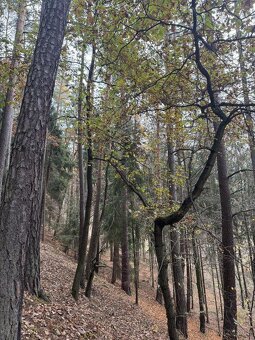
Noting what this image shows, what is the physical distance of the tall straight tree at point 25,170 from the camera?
258cm

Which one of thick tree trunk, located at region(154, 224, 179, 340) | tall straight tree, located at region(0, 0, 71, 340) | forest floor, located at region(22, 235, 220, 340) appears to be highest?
tall straight tree, located at region(0, 0, 71, 340)

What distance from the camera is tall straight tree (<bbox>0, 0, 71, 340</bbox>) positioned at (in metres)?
2.58

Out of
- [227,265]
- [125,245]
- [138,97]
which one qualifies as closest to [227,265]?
[227,265]

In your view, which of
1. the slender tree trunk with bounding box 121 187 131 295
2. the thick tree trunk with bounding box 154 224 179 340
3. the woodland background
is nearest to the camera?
the woodland background

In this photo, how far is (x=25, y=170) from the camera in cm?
288

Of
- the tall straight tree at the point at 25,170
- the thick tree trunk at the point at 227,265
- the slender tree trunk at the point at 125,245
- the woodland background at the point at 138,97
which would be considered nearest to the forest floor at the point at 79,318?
the woodland background at the point at 138,97

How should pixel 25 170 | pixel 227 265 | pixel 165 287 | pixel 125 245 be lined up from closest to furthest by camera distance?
pixel 25 170 < pixel 165 287 < pixel 227 265 < pixel 125 245

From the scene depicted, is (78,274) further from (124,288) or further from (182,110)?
(124,288)

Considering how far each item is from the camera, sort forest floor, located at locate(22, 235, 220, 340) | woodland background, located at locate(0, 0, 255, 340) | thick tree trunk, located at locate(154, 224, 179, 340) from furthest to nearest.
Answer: thick tree trunk, located at locate(154, 224, 179, 340), forest floor, located at locate(22, 235, 220, 340), woodland background, located at locate(0, 0, 255, 340)

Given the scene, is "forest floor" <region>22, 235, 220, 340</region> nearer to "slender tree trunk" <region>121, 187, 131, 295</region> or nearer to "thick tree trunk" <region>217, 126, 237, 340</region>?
"thick tree trunk" <region>217, 126, 237, 340</region>

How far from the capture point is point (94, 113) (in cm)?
649

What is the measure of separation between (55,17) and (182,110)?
114 inches

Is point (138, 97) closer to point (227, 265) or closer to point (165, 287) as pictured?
point (165, 287)

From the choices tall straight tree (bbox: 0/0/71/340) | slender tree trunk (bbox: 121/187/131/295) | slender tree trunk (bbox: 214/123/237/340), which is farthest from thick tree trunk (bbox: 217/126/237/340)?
slender tree trunk (bbox: 121/187/131/295)
